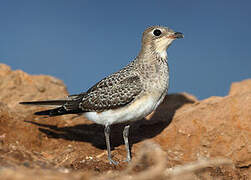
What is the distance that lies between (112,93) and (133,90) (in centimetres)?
55

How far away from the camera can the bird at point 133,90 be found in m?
6.77

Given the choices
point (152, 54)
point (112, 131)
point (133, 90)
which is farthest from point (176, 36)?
point (112, 131)

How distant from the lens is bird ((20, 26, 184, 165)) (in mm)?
6766

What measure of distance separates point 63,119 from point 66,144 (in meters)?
1.38

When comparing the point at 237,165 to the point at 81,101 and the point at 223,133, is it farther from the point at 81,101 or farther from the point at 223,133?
the point at 81,101

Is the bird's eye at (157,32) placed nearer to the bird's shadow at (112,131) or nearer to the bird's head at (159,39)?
the bird's head at (159,39)

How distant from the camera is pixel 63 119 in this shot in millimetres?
9461

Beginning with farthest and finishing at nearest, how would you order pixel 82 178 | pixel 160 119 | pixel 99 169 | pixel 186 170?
pixel 160 119 < pixel 99 169 < pixel 186 170 < pixel 82 178

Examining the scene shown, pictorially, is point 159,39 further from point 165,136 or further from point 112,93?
point 165,136

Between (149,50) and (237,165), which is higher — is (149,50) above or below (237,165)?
above

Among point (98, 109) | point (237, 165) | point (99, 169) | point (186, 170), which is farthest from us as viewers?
point (237, 165)

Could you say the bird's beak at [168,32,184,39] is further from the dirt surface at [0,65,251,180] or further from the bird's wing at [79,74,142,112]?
the dirt surface at [0,65,251,180]

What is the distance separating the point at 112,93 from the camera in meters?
7.00

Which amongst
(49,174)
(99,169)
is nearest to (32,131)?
(99,169)
